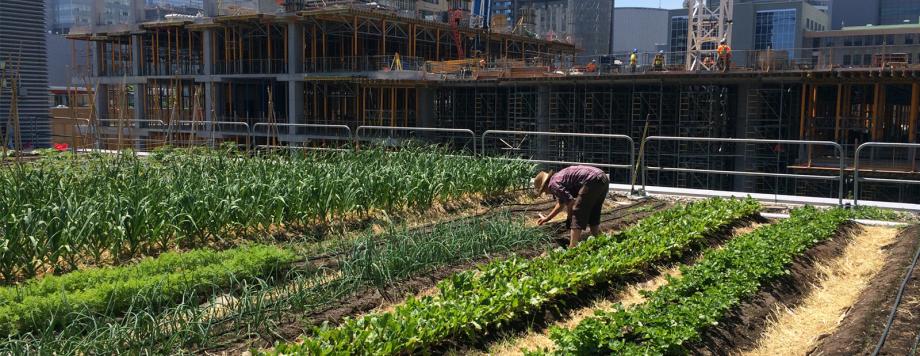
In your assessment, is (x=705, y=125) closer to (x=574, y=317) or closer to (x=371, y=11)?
(x=371, y=11)

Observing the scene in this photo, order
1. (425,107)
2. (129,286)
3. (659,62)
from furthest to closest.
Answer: (425,107)
(659,62)
(129,286)

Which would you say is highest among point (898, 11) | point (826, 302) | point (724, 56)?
point (898, 11)

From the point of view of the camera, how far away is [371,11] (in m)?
39.9

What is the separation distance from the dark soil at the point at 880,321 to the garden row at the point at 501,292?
1991 mm

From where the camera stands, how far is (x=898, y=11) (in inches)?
3467

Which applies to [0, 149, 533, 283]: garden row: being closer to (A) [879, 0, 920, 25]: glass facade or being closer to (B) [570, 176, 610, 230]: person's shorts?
(B) [570, 176, 610, 230]: person's shorts

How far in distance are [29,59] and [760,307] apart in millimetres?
30311

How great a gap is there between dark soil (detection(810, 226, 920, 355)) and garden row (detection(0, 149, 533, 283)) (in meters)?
6.10

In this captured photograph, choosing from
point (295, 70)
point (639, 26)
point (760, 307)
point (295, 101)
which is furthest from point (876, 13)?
point (760, 307)

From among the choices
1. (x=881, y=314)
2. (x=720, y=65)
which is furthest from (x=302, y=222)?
(x=720, y=65)

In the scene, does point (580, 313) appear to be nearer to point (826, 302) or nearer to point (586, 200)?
point (586, 200)

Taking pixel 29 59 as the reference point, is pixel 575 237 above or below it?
below

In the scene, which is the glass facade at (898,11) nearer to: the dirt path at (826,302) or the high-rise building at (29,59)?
the high-rise building at (29,59)

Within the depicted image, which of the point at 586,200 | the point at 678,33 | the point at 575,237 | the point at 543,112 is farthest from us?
the point at 678,33
